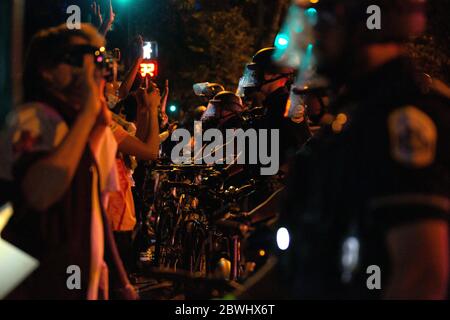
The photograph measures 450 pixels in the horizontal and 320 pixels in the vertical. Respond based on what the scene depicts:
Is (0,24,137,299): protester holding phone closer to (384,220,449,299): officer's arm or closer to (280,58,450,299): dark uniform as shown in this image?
(280,58,450,299): dark uniform

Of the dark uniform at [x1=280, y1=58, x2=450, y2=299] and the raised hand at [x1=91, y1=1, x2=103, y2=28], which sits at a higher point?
the raised hand at [x1=91, y1=1, x2=103, y2=28]

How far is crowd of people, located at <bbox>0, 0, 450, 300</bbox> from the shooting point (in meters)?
3.01

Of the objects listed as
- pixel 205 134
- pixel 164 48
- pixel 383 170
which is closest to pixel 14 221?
pixel 383 170

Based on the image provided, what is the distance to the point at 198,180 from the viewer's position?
428 inches

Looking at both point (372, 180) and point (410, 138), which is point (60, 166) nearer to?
point (372, 180)

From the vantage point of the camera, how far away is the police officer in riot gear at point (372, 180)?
9.82ft

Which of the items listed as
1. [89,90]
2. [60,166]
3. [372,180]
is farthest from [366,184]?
[89,90]

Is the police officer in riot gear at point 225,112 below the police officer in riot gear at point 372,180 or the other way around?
the other way around

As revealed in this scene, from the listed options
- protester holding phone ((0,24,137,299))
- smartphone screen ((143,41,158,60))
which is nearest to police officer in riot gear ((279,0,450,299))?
protester holding phone ((0,24,137,299))

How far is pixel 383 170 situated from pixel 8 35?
6.80 feet

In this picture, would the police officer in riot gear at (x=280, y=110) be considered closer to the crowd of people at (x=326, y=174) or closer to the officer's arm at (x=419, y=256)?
the crowd of people at (x=326, y=174)

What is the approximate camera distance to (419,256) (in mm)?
2943

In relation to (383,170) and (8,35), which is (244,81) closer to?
(8,35)

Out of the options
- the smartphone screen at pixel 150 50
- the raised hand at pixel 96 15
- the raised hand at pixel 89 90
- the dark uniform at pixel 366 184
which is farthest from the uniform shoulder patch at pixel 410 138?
the smartphone screen at pixel 150 50
